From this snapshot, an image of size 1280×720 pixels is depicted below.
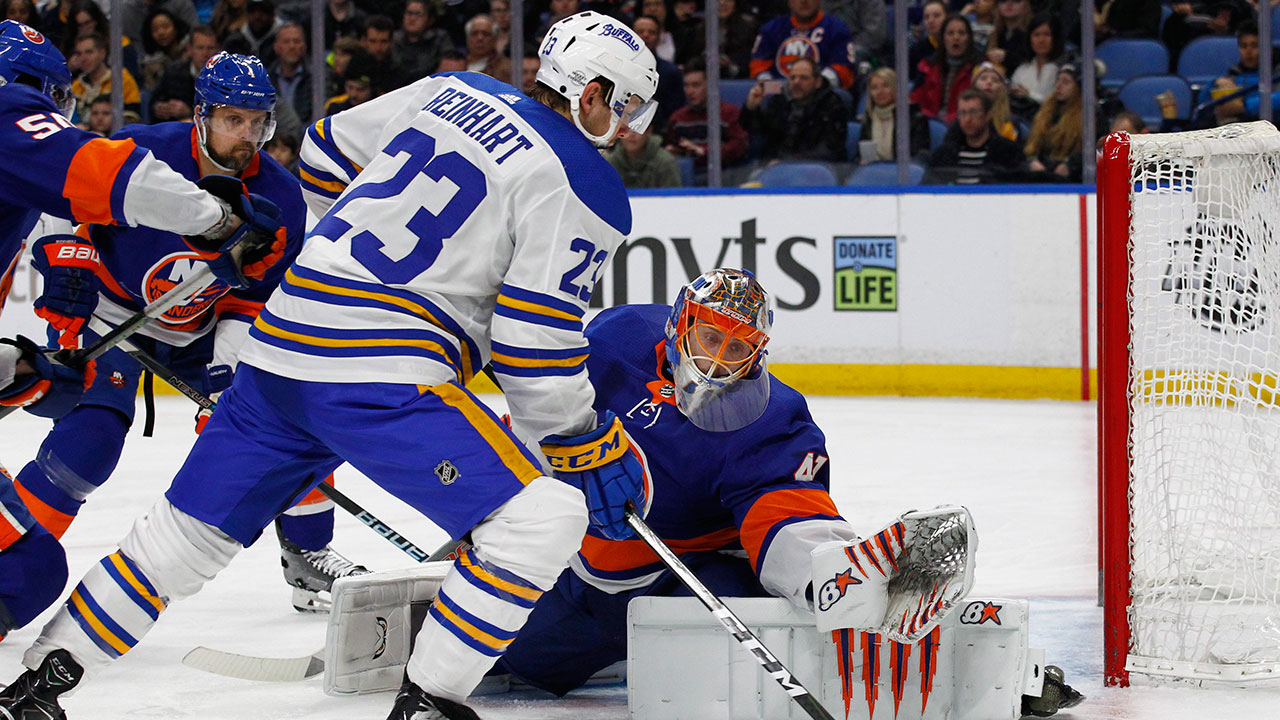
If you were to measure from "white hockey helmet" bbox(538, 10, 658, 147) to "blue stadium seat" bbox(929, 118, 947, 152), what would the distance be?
14.1 ft

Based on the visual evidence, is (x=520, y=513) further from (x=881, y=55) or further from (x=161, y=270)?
(x=881, y=55)

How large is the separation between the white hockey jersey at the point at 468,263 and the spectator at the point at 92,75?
519 cm

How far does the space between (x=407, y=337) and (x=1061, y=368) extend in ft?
15.0

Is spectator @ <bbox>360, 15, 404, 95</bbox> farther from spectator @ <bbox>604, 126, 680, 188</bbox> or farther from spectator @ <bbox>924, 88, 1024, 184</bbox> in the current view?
spectator @ <bbox>924, 88, 1024, 184</bbox>

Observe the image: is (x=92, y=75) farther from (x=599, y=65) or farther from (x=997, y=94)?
(x=599, y=65)

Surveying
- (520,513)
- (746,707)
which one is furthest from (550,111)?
(746,707)

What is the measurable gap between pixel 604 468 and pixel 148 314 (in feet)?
3.79

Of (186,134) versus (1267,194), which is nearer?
(1267,194)

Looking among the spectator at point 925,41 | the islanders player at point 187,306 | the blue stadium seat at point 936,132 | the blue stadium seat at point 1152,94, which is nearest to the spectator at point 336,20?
the spectator at point 925,41

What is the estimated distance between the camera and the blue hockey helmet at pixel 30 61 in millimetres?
2736

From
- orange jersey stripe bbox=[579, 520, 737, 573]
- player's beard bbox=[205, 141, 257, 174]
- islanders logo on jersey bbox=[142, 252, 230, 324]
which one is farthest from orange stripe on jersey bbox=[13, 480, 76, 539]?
orange jersey stripe bbox=[579, 520, 737, 573]

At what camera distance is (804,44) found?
22.0ft

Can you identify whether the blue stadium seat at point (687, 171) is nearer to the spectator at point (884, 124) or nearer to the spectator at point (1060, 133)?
the spectator at point (884, 124)

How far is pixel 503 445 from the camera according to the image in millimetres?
2184
